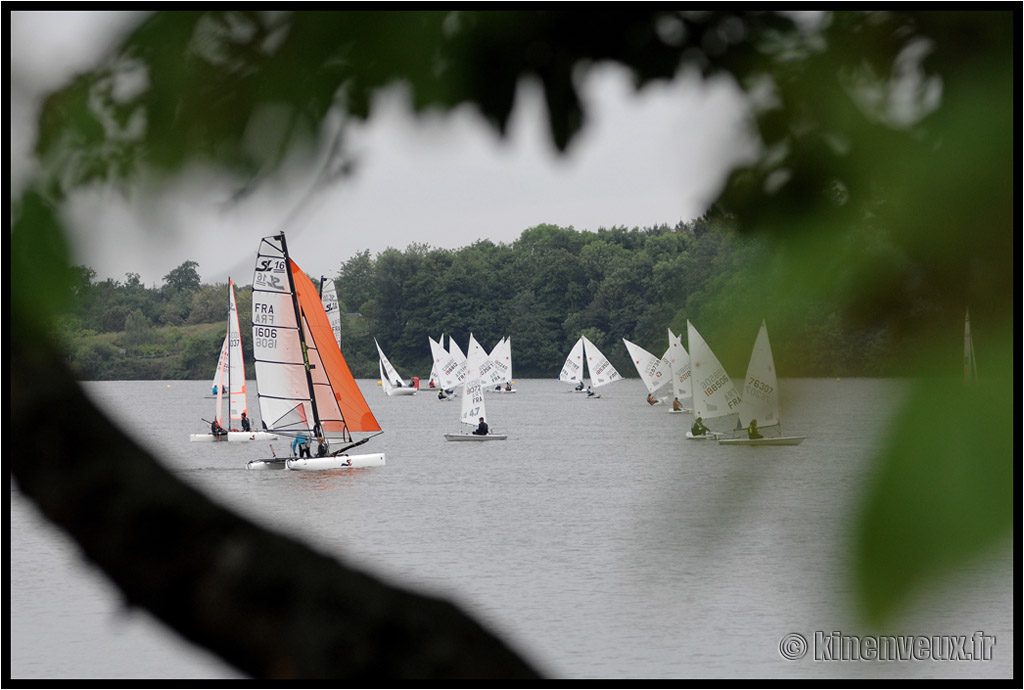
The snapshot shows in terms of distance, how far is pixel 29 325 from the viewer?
754mm

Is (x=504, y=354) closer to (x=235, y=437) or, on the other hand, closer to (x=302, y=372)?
(x=302, y=372)

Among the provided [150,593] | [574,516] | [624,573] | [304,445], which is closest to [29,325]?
[150,593]

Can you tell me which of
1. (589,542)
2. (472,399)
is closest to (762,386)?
(589,542)

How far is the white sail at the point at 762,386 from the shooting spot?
590 mm

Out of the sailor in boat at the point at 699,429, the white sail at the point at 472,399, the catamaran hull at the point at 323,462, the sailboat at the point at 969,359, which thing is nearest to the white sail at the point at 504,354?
the sailor in boat at the point at 699,429

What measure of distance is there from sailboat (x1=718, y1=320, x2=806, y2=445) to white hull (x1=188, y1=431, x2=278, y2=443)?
5278 centimetres

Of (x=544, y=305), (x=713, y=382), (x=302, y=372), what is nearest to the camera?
(x=713, y=382)

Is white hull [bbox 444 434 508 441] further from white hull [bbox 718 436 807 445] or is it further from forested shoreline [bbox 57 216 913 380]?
white hull [bbox 718 436 807 445]

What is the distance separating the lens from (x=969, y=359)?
557 millimetres

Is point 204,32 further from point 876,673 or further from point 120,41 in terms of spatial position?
point 876,673

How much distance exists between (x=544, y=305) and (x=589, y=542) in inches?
1131

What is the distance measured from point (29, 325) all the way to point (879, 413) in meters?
0.51

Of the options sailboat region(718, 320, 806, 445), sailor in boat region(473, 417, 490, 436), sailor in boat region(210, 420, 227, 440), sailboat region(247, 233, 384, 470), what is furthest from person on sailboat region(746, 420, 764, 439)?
sailor in boat region(210, 420, 227, 440)

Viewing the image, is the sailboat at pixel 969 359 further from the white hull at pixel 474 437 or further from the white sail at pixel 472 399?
the white hull at pixel 474 437
